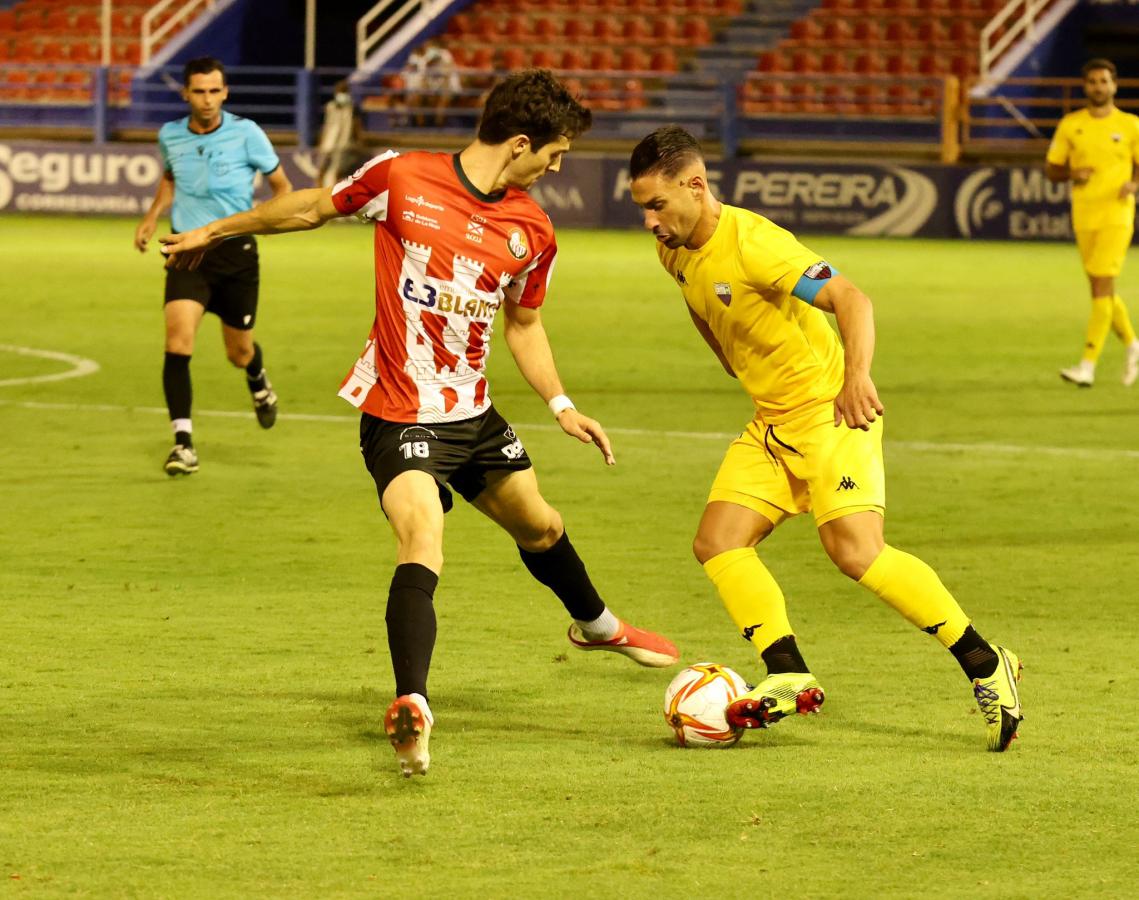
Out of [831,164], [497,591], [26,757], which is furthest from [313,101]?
[26,757]

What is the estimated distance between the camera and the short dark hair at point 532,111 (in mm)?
5730

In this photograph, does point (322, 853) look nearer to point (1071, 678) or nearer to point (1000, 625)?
point (1071, 678)

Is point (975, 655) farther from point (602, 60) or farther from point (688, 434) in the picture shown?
point (602, 60)

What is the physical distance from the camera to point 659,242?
20.0 ft

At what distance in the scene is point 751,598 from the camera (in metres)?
6.00

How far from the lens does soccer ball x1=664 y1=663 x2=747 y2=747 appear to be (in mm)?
5719

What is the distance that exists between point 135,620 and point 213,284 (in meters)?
4.01

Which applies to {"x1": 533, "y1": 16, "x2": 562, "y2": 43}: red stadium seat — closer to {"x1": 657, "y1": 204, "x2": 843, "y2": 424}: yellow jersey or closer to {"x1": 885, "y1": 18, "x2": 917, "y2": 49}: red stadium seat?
{"x1": 885, "y1": 18, "x2": 917, "y2": 49}: red stadium seat

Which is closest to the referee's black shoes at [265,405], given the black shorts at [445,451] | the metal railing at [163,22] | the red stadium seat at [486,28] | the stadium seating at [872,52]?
the black shorts at [445,451]

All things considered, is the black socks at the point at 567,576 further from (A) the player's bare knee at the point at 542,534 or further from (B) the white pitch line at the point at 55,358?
(B) the white pitch line at the point at 55,358

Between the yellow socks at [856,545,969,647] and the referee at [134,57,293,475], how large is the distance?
5.65 meters

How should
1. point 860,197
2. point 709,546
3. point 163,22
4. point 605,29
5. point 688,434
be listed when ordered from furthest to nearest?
1. point 163,22
2. point 605,29
3. point 860,197
4. point 688,434
5. point 709,546

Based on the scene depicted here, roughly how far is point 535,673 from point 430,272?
4.89ft

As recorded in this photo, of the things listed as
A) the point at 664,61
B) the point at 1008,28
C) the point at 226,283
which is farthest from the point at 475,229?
the point at 1008,28
